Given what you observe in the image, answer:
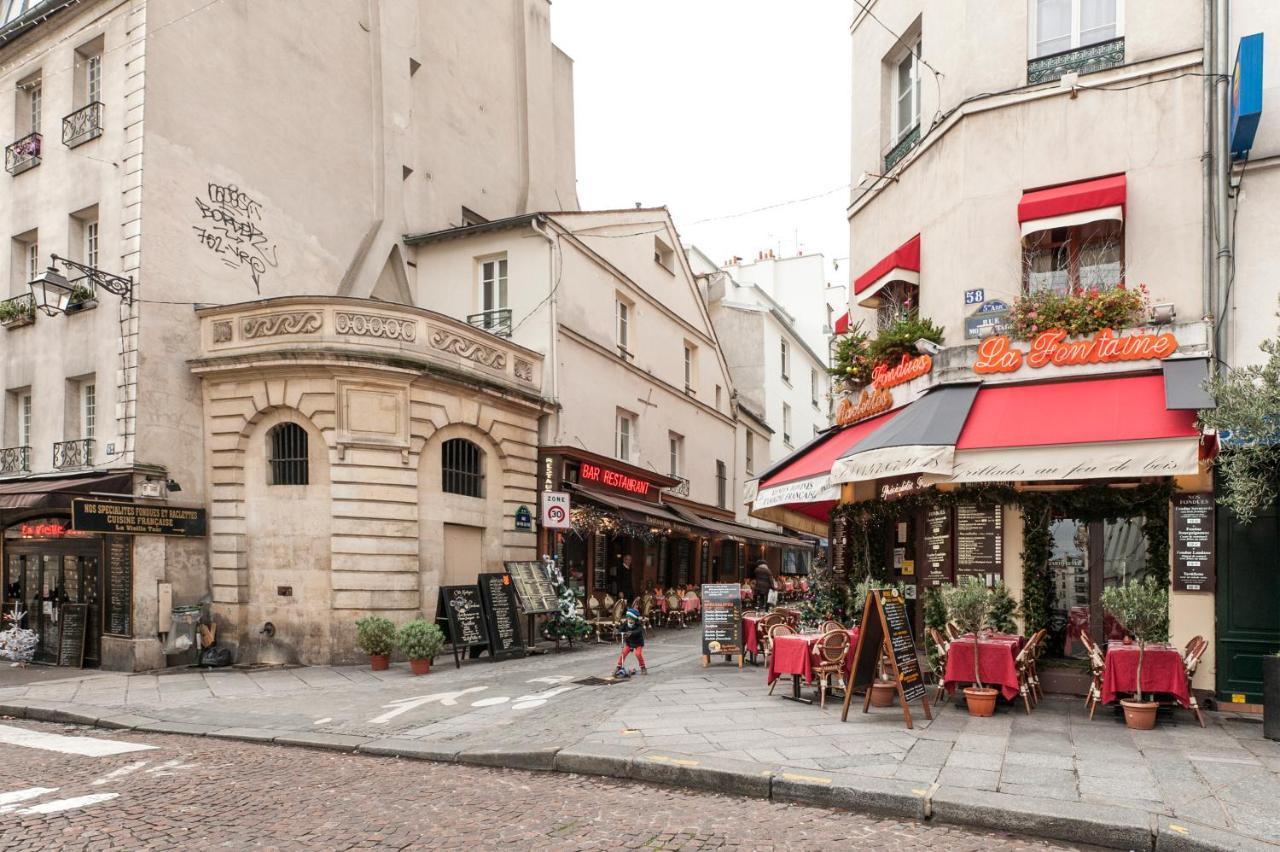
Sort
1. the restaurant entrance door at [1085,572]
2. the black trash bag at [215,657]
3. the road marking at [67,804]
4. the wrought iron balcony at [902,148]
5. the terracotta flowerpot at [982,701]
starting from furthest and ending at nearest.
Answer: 1. the black trash bag at [215,657]
2. the wrought iron balcony at [902,148]
3. the restaurant entrance door at [1085,572]
4. the terracotta flowerpot at [982,701]
5. the road marking at [67,804]

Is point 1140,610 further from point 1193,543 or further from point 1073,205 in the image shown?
point 1073,205

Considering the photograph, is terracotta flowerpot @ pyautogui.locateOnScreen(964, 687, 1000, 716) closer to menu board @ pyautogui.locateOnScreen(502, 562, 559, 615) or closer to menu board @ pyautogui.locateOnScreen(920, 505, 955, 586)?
menu board @ pyautogui.locateOnScreen(920, 505, 955, 586)

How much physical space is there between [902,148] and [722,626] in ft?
25.6

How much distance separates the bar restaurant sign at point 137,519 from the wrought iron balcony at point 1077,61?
14.3m

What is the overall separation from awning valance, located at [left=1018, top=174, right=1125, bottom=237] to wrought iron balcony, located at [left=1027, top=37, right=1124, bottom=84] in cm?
146

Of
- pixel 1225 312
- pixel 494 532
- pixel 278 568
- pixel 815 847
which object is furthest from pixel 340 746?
pixel 1225 312

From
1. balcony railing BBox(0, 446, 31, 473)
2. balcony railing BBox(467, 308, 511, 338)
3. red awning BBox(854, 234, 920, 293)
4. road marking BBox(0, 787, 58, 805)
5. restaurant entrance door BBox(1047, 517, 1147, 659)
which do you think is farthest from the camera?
balcony railing BBox(467, 308, 511, 338)

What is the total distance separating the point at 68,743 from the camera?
9.22 meters

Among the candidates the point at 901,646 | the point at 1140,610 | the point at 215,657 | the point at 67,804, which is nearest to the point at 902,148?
the point at 1140,610

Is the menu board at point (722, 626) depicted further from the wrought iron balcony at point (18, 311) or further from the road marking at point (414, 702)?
the wrought iron balcony at point (18, 311)

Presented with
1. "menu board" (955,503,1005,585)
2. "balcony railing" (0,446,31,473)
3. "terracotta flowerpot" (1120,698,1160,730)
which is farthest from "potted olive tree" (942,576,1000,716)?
"balcony railing" (0,446,31,473)

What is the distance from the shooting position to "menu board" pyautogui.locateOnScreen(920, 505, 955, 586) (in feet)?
36.9

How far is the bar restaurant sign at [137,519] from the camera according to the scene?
527 inches

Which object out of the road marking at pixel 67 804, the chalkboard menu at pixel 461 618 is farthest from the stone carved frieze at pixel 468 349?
the road marking at pixel 67 804
